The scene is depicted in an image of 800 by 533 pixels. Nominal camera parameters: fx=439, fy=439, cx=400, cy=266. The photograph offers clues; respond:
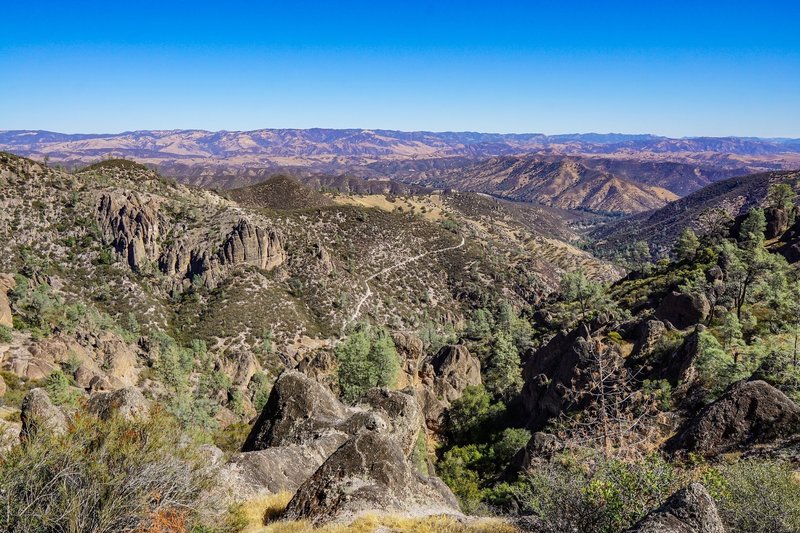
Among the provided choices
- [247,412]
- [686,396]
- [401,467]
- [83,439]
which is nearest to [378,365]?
[247,412]

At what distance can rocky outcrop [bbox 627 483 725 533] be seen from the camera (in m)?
8.22

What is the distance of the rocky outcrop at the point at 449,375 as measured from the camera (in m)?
50.5

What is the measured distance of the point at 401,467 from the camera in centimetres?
1505

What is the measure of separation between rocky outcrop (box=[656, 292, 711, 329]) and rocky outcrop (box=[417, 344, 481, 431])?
2148 centimetres

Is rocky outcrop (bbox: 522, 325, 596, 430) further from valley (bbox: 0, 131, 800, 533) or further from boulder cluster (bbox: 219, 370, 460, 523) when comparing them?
boulder cluster (bbox: 219, 370, 460, 523)

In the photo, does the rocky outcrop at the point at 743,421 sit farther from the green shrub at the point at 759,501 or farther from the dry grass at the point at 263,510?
the dry grass at the point at 263,510

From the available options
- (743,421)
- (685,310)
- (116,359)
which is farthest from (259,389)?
(743,421)

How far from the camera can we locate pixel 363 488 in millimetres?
13719

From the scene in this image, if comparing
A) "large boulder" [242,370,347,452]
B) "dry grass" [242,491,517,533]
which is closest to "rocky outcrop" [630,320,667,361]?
"large boulder" [242,370,347,452]

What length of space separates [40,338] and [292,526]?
189 ft

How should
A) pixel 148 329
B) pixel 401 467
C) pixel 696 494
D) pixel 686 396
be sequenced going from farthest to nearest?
pixel 148 329 → pixel 686 396 → pixel 401 467 → pixel 696 494

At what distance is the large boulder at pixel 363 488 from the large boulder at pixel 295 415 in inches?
281

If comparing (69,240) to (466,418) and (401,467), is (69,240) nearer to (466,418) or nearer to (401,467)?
(466,418)

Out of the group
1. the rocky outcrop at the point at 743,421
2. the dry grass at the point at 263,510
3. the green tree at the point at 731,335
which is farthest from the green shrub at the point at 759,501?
the green tree at the point at 731,335
